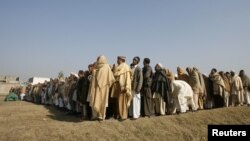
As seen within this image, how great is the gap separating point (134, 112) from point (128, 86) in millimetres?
1044

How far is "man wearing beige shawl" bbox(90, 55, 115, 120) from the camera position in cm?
813

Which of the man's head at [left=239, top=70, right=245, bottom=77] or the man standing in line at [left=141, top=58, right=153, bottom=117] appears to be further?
the man's head at [left=239, top=70, right=245, bottom=77]

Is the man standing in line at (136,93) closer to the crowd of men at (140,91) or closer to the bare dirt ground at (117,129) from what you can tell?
the crowd of men at (140,91)

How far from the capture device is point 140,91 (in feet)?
30.0

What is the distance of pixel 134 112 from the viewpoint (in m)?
8.67

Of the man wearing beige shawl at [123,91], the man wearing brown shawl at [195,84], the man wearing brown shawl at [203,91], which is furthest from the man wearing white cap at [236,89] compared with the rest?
the man wearing beige shawl at [123,91]

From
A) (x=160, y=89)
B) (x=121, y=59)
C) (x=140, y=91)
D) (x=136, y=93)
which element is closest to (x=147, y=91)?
(x=140, y=91)

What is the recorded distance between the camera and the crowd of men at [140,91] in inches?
328

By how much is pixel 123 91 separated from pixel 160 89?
1750 mm

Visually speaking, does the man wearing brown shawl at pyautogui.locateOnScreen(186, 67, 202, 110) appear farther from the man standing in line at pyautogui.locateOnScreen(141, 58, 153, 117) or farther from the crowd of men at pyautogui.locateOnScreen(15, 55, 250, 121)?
the man standing in line at pyautogui.locateOnScreen(141, 58, 153, 117)

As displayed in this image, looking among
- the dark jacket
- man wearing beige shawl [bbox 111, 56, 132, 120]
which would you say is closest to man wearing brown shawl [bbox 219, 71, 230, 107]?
the dark jacket

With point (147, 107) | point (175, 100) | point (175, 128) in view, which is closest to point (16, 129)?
point (147, 107)

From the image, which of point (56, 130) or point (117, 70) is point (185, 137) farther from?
point (56, 130)

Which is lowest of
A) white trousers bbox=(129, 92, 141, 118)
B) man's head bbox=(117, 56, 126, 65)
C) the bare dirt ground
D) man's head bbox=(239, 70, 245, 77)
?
the bare dirt ground
